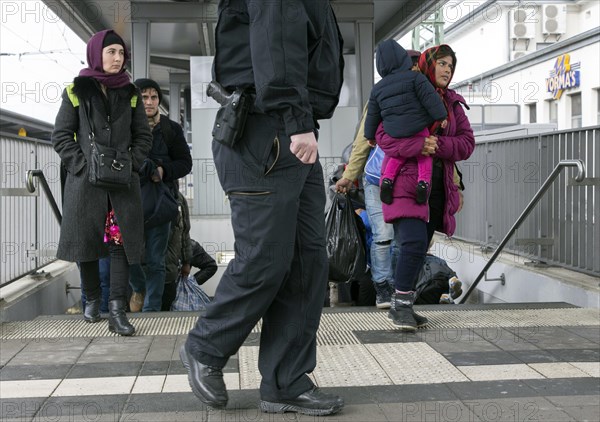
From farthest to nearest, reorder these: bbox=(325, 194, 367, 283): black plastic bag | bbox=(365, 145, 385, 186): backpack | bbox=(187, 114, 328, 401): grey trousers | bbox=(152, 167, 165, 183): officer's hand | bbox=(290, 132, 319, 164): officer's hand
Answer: bbox=(325, 194, 367, 283): black plastic bag, bbox=(152, 167, 165, 183): officer's hand, bbox=(365, 145, 385, 186): backpack, bbox=(187, 114, 328, 401): grey trousers, bbox=(290, 132, 319, 164): officer's hand

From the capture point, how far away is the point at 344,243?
21.2ft

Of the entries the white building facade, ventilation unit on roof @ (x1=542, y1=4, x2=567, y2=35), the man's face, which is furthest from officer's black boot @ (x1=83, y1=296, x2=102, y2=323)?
ventilation unit on roof @ (x1=542, y1=4, x2=567, y2=35)

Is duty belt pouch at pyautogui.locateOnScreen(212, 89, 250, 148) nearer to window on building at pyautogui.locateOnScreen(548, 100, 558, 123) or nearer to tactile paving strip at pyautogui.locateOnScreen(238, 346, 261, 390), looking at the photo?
tactile paving strip at pyautogui.locateOnScreen(238, 346, 261, 390)

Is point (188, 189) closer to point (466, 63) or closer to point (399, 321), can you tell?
point (399, 321)

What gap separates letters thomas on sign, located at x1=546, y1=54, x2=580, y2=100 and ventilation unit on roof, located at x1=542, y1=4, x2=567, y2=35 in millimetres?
3186

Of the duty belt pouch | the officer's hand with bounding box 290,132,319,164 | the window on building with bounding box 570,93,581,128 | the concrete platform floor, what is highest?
the window on building with bounding box 570,93,581,128

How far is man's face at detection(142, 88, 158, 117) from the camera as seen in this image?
6188 mm

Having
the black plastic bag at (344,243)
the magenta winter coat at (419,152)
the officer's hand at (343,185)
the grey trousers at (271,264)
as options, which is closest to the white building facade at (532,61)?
the black plastic bag at (344,243)

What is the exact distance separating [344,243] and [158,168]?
1535 millimetres

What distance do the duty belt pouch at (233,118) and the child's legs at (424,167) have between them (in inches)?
86.8

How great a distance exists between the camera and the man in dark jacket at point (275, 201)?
3072 millimetres

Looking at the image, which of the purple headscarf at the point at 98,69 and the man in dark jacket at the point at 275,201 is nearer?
the man in dark jacket at the point at 275,201

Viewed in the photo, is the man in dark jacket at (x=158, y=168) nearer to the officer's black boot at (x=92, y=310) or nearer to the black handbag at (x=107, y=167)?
the officer's black boot at (x=92, y=310)

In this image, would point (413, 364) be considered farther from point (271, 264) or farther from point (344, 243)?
point (344, 243)
